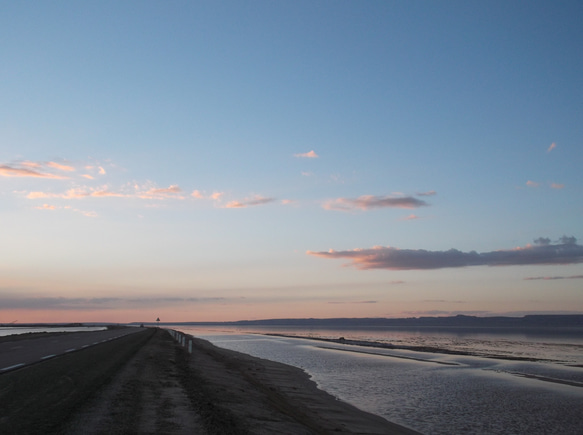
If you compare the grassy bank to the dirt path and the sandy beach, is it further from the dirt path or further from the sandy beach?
the dirt path

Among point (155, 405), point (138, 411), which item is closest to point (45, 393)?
point (155, 405)

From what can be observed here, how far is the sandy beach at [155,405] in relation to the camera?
37.1 feet

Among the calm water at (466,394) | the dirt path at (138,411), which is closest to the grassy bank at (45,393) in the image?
the dirt path at (138,411)

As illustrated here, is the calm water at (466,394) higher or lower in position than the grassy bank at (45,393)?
lower

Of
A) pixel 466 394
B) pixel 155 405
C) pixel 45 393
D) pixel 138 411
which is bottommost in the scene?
pixel 466 394

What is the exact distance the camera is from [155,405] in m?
14.3

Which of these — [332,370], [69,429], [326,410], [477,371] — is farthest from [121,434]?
[477,371]

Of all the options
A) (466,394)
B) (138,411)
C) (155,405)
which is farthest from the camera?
(466,394)

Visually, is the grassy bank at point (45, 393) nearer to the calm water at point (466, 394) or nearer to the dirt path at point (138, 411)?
the dirt path at point (138, 411)

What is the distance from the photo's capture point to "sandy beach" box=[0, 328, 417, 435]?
11297 millimetres

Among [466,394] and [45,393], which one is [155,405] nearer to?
[45,393]

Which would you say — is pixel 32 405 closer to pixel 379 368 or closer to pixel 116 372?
pixel 116 372

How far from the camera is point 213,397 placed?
58.1ft

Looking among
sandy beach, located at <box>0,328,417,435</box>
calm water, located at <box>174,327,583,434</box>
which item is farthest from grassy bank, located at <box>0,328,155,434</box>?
calm water, located at <box>174,327,583,434</box>
